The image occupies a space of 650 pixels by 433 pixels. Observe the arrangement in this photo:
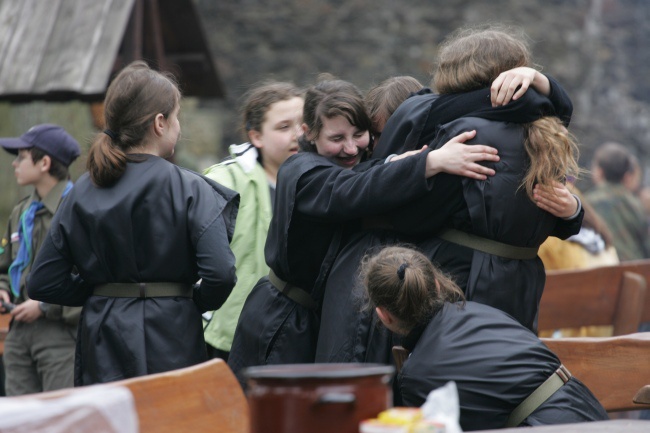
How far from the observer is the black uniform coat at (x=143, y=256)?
3.54 metres

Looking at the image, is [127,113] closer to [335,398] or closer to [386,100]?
[386,100]

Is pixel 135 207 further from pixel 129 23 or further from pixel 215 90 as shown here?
pixel 215 90

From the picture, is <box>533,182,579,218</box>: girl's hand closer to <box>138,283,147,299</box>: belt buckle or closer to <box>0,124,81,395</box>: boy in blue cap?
<box>138,283,147,299</box>: belt buckle

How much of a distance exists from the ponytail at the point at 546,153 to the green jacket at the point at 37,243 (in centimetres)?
252

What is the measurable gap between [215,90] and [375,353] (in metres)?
5.19

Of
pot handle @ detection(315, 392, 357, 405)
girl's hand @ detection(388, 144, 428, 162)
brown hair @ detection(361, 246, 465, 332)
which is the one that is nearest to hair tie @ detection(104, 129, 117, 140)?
girl's hand @ detection(388, 144, 428, 162)

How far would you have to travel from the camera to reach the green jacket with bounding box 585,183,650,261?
784 cm

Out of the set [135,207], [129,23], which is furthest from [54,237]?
[129,23]

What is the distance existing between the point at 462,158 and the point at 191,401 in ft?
3.90

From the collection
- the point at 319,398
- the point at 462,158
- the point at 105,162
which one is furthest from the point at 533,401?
the point at 105,162

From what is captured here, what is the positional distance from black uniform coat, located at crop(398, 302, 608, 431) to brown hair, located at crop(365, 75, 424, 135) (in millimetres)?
973

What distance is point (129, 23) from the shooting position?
23.0 feet

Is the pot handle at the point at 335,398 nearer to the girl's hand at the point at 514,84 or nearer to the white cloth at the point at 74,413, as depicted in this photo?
the white cloth at the point at 74,413

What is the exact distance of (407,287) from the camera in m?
2.94
